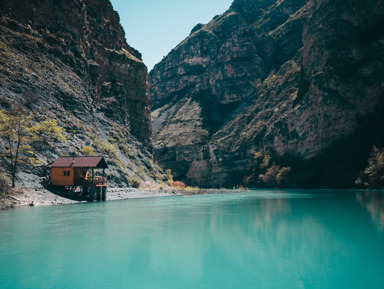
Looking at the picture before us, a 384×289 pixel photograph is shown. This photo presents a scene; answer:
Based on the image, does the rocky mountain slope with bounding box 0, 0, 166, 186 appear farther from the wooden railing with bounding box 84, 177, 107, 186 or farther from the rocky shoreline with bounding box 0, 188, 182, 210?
the wooden railing with bounding box 84, 177, 107, 186

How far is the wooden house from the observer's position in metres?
35.2

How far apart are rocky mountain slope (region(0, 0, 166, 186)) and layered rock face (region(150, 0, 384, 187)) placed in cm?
3702

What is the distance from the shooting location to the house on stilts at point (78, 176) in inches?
1385

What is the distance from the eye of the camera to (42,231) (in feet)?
50.2

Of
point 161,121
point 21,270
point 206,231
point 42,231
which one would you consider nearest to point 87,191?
point 42,231

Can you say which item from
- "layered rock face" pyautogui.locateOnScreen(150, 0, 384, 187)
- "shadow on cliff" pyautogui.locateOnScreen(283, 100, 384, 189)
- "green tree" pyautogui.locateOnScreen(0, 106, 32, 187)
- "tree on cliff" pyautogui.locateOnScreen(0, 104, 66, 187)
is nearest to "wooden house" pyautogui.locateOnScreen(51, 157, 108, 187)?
"tree on cliff" pyautogui.locateOnScreen(0, 104, 66, 187)

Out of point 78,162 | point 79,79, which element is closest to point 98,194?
point 78,162

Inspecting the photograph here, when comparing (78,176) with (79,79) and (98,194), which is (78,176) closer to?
(98,194)

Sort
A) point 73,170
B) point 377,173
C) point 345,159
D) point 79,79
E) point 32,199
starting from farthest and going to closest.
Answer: point 345,159 < point 79,79 < point 377,173 < point 73,170 < point 32,199

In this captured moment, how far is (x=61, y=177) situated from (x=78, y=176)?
195cm

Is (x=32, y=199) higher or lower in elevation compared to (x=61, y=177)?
lower

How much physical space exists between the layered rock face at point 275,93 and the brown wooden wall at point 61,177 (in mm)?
53900

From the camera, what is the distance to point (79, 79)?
62.0m

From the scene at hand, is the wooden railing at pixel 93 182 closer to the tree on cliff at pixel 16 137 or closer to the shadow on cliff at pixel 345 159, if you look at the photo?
the tree on cliff at pixel 16 137
